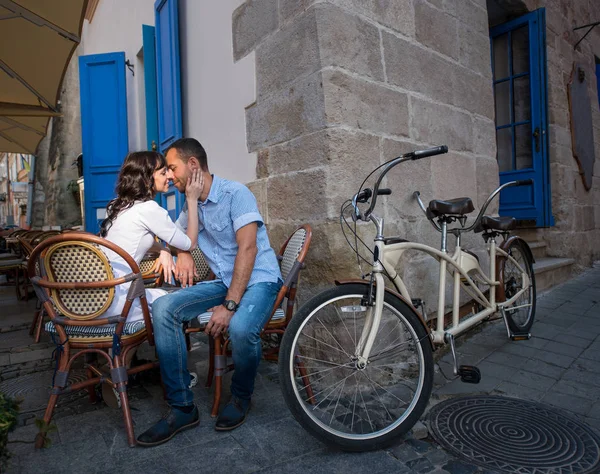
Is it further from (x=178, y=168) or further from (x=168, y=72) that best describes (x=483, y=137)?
(x=168, y=72)

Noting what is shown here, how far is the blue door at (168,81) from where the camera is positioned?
406cm

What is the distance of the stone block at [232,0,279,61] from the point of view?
2.81 meters

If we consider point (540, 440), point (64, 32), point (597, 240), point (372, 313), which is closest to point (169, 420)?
point (372, 313)

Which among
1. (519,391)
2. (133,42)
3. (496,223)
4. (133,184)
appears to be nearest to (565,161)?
(496,223)

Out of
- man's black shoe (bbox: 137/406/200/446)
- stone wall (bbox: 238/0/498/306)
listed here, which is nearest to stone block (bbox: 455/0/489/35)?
stone wall (bbox: 238/0/498/306)

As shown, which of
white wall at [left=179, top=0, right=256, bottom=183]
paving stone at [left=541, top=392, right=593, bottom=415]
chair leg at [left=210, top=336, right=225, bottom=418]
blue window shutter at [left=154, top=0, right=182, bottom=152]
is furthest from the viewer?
blue window shutter at [left=154, top=0, right=182, bottom=152]

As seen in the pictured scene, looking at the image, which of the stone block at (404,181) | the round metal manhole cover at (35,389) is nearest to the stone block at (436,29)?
the stone block at (404,181)

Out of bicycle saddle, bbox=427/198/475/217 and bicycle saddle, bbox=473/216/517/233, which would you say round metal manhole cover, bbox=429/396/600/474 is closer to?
bicycle saddle, bbox=427/198/475/217

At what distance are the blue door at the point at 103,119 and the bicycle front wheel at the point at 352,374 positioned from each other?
3.98 metres

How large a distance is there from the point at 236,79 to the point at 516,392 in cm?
277

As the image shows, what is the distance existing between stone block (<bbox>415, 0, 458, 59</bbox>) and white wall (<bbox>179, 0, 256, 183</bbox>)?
1.20 m

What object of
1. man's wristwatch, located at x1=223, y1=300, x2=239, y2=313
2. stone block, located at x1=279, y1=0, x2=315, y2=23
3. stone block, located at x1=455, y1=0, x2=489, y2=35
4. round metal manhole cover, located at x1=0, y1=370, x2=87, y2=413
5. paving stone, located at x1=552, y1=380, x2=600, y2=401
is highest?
stone block, located at x1=455, y1=0, x2=489, y2=35

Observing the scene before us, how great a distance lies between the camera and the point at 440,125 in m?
3.18

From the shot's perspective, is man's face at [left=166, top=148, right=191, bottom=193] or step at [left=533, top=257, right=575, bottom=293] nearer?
man's face at [left=166, top=148, right=191, bottom=193]
